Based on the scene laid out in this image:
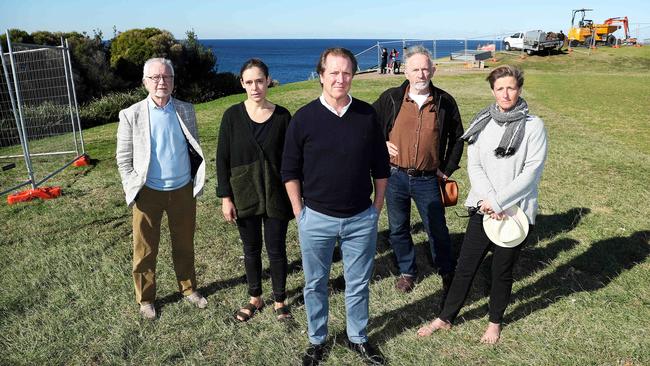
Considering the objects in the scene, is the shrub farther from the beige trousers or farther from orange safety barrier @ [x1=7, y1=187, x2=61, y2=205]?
the beige trousers

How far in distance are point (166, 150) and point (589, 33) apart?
4128 centimetres

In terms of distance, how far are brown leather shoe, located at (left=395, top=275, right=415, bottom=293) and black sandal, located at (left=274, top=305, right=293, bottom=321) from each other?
1037mm

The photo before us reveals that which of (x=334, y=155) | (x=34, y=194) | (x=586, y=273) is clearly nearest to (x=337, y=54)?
(x=334, y=155)

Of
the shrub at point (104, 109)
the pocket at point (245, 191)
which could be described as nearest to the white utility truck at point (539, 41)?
the shrub at point (104, 109)

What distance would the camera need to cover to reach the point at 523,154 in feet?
9.90

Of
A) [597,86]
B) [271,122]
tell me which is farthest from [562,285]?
[597,86]

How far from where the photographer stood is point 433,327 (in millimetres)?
3516

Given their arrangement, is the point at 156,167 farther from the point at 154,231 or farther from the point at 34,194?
the point at 34,194

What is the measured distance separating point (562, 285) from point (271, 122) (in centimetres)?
295

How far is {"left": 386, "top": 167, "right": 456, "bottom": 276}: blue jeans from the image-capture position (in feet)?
12.6

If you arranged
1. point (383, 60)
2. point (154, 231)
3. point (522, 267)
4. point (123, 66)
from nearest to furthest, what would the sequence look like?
point (154, 231), point (522, 267), point (123, 66), point (383, 60)

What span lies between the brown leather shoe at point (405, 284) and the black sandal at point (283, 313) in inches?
40.8

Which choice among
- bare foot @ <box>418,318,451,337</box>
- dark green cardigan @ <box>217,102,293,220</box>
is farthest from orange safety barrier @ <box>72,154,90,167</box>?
bare foot @ <box>418,318,451,337</box>

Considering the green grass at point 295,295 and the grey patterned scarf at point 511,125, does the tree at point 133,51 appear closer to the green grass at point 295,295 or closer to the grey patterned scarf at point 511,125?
the green grass at point 295,295
